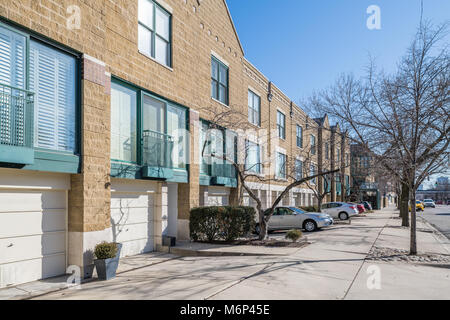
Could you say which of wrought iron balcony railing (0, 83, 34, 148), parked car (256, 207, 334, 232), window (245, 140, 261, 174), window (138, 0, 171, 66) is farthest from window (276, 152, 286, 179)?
wrought iron balcony railing (0, 83, 34, 148)

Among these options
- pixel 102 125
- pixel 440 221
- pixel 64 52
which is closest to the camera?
pixel 64 52

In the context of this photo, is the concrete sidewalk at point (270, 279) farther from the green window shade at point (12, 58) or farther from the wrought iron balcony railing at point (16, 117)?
the green window shade at point (12, 58)

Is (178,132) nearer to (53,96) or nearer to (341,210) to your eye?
(53,96)

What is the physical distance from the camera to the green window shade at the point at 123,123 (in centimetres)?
1062

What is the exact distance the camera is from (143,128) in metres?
11.6

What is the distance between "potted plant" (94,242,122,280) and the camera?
845cm

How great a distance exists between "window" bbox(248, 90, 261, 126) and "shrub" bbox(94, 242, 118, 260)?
13640mm

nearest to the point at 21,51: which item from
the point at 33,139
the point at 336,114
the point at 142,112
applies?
the point at 33,139

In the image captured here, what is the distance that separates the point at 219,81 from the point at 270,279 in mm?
11244

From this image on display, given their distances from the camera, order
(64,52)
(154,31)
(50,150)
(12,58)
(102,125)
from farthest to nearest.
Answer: (154,31) < (102,125) < (64,52) < (50,150) < (12,58)

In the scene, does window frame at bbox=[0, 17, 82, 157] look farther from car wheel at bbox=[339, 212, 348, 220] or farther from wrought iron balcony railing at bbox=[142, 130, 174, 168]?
car wheel at bbox=[339, 212, 348, 220]

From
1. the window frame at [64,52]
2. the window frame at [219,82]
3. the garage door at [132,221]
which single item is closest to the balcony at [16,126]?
the window frame at [64,52]

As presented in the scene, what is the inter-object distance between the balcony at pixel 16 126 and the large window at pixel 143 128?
10.1 feet

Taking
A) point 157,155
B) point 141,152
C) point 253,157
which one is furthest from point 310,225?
point 141,152
